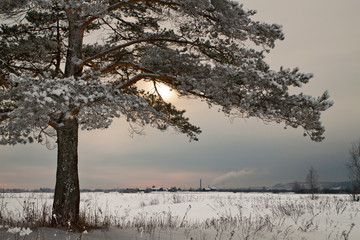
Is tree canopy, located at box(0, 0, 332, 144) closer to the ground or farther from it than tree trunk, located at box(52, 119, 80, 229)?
farther from it

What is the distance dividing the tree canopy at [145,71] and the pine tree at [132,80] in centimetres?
2

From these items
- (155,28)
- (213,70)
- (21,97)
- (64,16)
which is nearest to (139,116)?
(213,70)

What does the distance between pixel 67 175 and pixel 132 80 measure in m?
2.99

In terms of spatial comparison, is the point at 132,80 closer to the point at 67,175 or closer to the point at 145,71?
the point at 145,71

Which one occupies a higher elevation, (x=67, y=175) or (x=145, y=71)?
(x=145, y=71)

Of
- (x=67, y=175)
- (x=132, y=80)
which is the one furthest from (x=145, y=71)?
(x=67, y=175)

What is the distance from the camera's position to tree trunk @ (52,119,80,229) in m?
7.68

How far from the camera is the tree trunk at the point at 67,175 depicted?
7.68 m

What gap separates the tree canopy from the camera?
5.96m

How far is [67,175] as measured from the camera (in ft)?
25.9

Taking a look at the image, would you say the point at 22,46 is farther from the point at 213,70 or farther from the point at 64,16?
the point at 213,70

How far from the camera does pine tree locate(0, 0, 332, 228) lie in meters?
6.02

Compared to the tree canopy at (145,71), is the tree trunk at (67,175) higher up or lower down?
lower down

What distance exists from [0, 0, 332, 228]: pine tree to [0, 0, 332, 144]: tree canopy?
0.02 m
